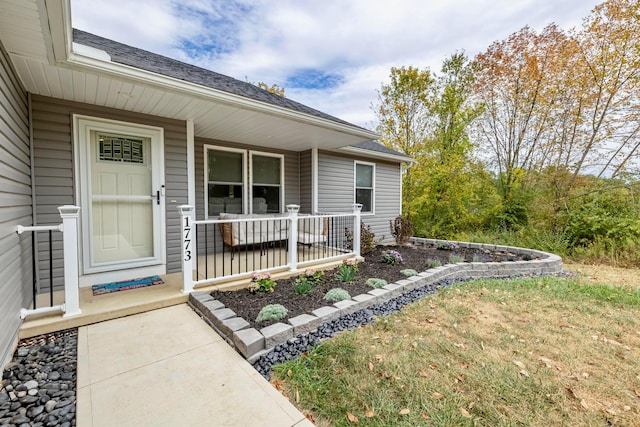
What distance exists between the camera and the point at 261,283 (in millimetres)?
3451

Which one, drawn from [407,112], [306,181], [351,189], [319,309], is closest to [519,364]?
[319,309]

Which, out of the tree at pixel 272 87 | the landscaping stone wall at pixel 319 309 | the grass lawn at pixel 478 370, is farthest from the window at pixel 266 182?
the tree at pixel 272 87

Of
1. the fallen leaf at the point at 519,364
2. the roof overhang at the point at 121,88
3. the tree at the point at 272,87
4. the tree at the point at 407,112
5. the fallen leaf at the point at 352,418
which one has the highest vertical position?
the tree at the point at 272,87

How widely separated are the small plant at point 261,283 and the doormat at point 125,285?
1239mm

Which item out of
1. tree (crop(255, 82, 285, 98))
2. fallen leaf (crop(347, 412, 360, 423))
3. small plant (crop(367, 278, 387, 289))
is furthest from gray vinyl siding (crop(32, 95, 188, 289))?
tree (crop(255, 82, 285, 98))

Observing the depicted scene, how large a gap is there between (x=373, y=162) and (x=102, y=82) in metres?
6.26

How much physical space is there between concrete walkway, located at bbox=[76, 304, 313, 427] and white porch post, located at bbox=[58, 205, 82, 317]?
0.26 m

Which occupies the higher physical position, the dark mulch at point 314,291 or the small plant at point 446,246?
the small plant at point 446,246

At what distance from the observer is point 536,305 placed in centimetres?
341

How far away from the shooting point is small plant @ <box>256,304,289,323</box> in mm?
2619

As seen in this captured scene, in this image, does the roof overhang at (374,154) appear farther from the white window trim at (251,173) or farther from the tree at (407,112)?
the tree at (407,112)

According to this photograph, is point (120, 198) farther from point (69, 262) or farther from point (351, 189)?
point (351, 189)

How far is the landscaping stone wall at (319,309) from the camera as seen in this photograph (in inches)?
88.4

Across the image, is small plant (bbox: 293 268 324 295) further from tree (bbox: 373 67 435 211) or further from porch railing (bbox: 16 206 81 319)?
tree (bbox: 373 67 435 211)
